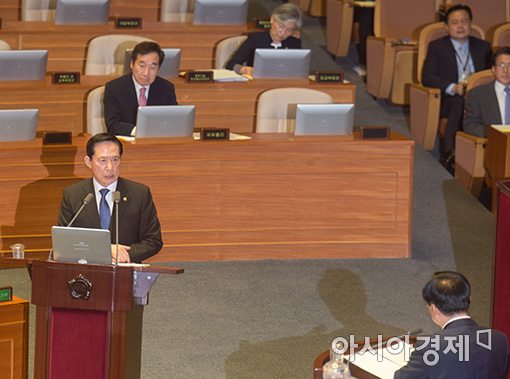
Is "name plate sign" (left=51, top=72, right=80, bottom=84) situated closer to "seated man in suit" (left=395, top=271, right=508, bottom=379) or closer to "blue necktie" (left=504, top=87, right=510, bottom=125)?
"blue necktie" (left=504, top=87, right=510, bottom=125)

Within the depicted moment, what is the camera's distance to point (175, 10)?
9.70 metres

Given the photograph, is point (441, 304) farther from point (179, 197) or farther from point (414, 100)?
point (414, 100)

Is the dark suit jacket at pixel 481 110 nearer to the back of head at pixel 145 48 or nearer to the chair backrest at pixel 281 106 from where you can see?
the chair backrest at pixel 281 106

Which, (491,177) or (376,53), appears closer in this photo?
(491,177)

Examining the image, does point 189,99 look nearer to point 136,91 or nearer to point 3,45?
point 136,91

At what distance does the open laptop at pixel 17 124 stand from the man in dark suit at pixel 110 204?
152 cm

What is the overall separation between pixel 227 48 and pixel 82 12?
1075 millimetres

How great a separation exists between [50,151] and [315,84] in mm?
2119

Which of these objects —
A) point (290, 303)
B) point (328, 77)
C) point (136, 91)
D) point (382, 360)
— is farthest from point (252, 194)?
point (382, 360)

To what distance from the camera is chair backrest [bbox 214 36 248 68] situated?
8.63m

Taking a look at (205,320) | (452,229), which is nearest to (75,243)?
(205,320)

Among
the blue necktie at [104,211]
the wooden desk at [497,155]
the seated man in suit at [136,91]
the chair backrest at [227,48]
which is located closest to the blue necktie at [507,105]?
the wooden desk at [497,155]

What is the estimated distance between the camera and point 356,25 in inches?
411

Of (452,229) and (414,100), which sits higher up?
(414,100)
